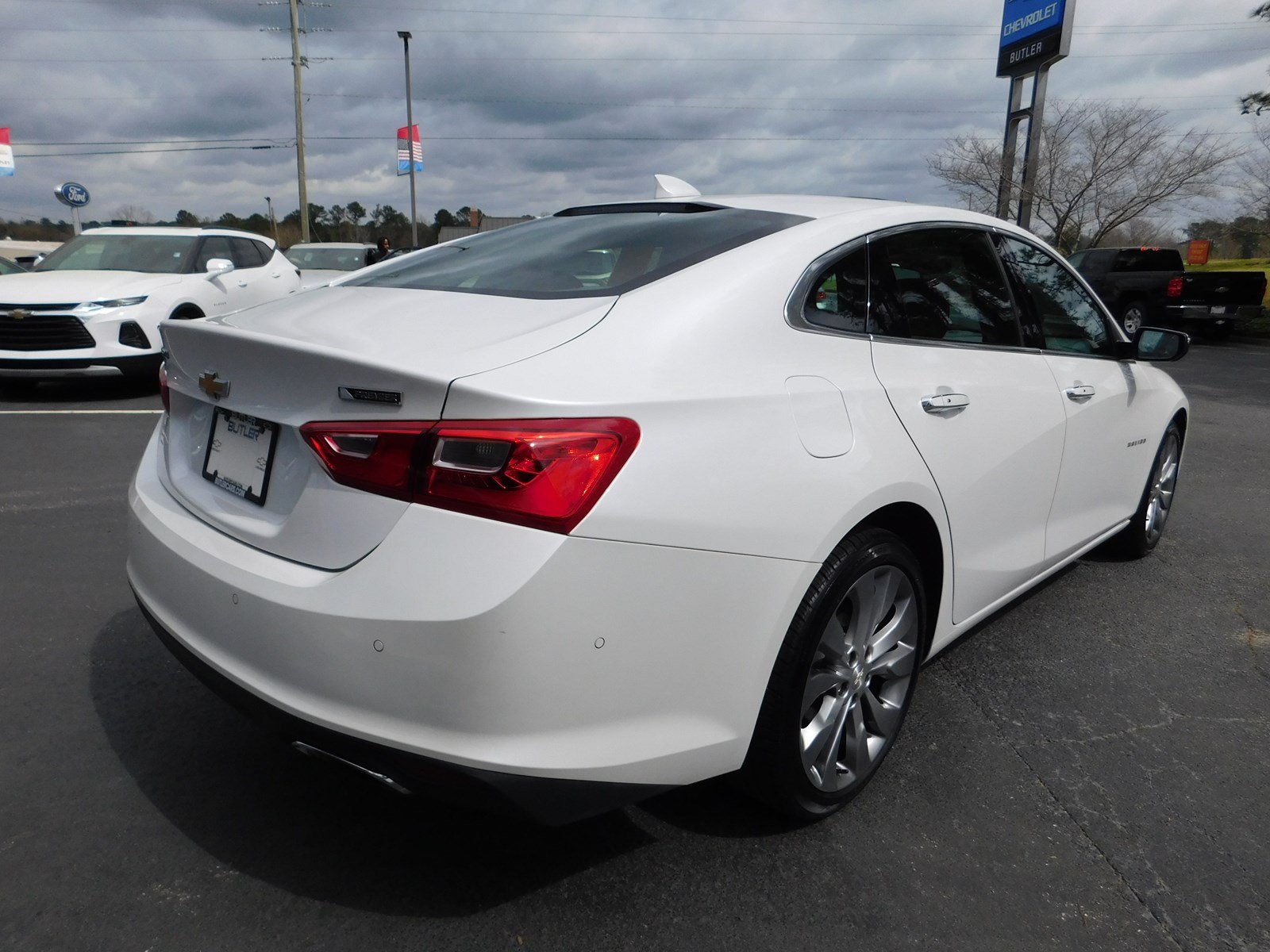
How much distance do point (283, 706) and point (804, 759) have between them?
1198mm

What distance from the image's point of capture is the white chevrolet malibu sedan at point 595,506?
5.72ft

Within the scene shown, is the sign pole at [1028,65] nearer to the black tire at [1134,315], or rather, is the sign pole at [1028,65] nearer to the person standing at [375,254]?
the black tire at [1134,315]

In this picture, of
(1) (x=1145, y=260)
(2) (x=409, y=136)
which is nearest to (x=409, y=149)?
(2) (x=409, y=136)

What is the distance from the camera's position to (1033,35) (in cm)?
2677

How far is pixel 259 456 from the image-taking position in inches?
83.3

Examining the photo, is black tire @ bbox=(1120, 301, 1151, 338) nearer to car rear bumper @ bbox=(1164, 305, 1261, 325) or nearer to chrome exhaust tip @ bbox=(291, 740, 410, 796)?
car rear bumper @ bbox=(1164, 305, 1261, 325)

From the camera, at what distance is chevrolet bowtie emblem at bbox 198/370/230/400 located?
87.0 inches

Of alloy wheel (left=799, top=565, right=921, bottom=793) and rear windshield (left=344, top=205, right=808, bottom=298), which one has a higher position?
rear windshield (left=344, top=205, right=808, bottom=298)

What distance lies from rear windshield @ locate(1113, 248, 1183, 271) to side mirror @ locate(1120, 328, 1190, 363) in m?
17.4

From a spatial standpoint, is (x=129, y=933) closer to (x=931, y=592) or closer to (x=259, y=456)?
(x=259, y=456)

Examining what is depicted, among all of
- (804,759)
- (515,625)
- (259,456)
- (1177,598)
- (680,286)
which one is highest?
(680,286)

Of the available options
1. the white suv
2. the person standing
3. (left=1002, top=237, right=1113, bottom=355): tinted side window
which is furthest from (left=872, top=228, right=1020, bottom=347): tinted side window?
the person standing

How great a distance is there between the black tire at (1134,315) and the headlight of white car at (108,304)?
57.9 feet

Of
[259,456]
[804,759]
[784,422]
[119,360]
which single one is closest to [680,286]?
[784,422]
